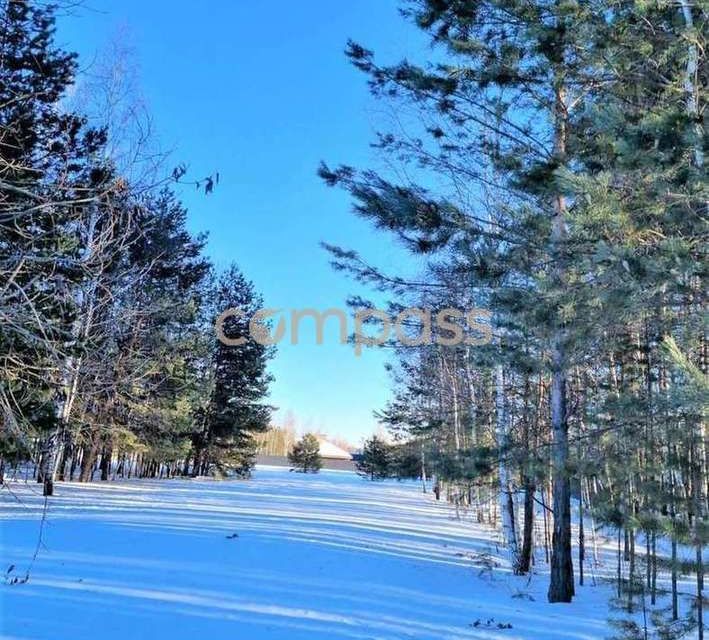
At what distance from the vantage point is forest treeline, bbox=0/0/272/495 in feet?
10.9

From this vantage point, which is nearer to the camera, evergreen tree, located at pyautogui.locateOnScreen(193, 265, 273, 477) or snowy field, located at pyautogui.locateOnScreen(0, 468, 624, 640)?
snowy field, located at pyautogui.locateOnScreen(0, 468, 624, 640)

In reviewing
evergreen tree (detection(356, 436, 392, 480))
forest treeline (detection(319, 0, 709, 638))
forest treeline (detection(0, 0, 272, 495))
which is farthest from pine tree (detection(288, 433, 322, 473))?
forest treeline (detection(319, 0, 709, 638))

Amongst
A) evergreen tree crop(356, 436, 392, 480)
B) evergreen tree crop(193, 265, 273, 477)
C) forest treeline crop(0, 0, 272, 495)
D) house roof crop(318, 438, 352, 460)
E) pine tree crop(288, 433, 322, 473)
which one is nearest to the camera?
forest treeline crop(0, 0, 272, 495)

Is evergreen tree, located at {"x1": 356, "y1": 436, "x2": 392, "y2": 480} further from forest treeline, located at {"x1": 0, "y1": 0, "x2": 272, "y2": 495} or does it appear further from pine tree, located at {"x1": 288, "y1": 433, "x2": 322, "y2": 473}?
forest treeline, located at {"x1": 0, "y1": 0, "x2": 272, "y2": 495}

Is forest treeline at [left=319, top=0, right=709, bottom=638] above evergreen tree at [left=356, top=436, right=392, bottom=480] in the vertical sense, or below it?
above

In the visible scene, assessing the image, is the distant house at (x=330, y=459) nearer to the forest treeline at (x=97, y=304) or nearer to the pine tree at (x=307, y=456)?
the pine tree at (x=307, y=456)

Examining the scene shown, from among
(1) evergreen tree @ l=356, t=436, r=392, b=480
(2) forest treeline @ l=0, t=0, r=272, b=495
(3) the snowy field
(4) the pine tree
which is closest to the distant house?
(4) the pine tree

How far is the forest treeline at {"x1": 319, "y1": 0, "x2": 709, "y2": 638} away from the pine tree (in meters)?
35.7

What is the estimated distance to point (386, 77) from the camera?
18.7ft

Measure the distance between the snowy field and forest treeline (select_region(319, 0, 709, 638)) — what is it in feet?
3.88

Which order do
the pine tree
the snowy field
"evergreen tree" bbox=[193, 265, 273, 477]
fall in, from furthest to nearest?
the pine tree, "evergreen tree" bbox=[193, 265, 273, 477], the snowy field

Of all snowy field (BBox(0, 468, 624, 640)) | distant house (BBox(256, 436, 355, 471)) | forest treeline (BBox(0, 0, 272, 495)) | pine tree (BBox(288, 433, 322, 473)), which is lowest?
distant house (BBox(256, 436, 355, 471))

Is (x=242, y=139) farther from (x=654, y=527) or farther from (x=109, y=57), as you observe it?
(x=654, y=527)

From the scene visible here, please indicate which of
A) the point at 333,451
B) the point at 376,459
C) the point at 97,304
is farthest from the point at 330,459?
the point at 97,304
